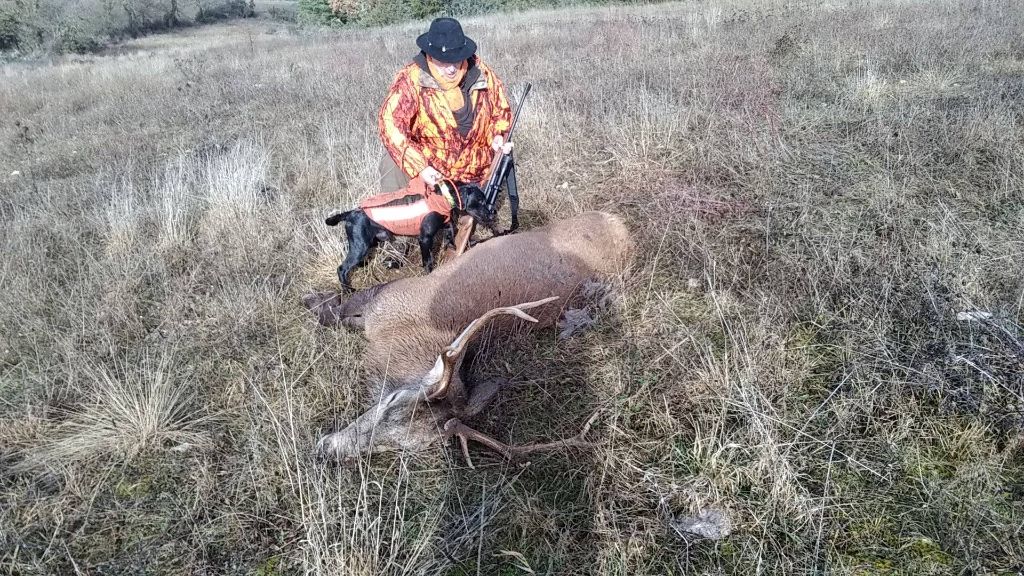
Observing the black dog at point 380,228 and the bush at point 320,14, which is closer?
the black dog at point 380,228

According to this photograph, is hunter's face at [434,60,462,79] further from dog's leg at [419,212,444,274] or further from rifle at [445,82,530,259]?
dog's leg at [419,212,444,274]

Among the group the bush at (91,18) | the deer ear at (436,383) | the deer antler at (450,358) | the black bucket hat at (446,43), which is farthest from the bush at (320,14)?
the deer antler at (450,358)

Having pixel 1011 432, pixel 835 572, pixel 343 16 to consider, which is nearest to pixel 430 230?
pixel 835 572

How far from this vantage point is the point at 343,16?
123ft

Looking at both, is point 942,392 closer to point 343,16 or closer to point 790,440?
point 790,440

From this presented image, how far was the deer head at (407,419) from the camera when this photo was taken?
216 cm

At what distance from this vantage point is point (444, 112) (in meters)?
3.76

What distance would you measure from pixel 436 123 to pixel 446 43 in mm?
512

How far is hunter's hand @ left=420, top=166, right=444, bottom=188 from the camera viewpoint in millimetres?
3630

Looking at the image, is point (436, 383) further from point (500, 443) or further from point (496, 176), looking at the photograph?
point (496, 176)

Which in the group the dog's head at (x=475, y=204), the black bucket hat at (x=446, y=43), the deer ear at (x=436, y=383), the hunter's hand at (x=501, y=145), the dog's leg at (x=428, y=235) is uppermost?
the black bucket hat at (x=446, y=43)

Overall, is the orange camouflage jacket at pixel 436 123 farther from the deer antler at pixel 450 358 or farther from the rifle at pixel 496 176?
the deer antler at pixel 450 358

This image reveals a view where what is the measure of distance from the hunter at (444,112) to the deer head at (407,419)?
1762 mm

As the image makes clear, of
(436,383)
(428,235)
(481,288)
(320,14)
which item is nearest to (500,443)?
(436,383)
